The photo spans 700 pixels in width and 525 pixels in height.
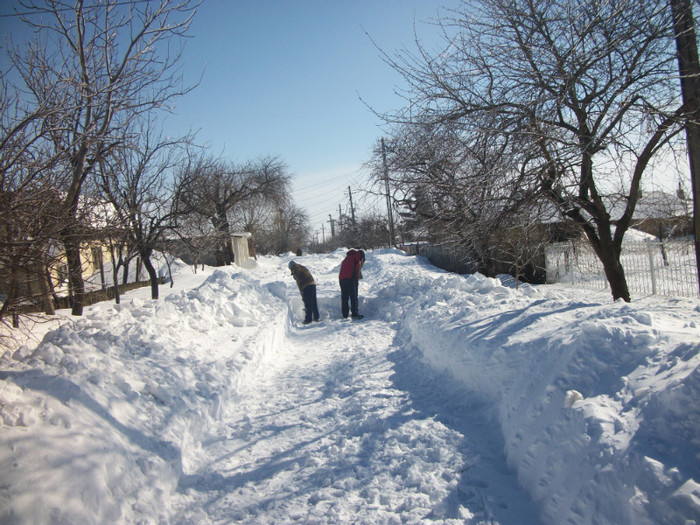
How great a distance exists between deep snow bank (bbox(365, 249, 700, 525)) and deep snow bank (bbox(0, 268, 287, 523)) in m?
2.64

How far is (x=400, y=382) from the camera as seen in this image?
5840mm

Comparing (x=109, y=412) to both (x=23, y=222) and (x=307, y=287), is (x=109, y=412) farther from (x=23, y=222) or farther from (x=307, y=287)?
(x=307, y=287)

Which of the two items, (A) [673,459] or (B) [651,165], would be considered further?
(B) [651,165]

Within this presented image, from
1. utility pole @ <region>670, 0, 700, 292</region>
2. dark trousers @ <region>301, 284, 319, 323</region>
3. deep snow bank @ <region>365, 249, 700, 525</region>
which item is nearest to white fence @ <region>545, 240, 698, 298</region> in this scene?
utility pole @ <region>670, 0, 700, 292</region>

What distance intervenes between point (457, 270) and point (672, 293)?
44.7 feet

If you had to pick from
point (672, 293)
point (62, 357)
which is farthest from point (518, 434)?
point (672, 293)

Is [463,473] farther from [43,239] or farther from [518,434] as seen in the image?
[43,239]

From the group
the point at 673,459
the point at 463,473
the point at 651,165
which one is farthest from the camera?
the point at 651,165

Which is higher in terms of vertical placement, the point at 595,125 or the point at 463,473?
the point at 595,125

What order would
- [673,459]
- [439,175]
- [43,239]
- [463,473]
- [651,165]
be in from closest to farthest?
1. [673,459]
2. [463,473]
3. [43,239]
4. [651,165]
5. [439,175]

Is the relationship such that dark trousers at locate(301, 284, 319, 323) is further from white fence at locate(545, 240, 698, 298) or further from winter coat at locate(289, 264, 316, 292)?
white fence at locate(545, 240, 698, 298)

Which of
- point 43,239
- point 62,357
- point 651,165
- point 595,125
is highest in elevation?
point 595,125

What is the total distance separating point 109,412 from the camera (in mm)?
3656

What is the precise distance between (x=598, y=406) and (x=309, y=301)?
30.0ft
